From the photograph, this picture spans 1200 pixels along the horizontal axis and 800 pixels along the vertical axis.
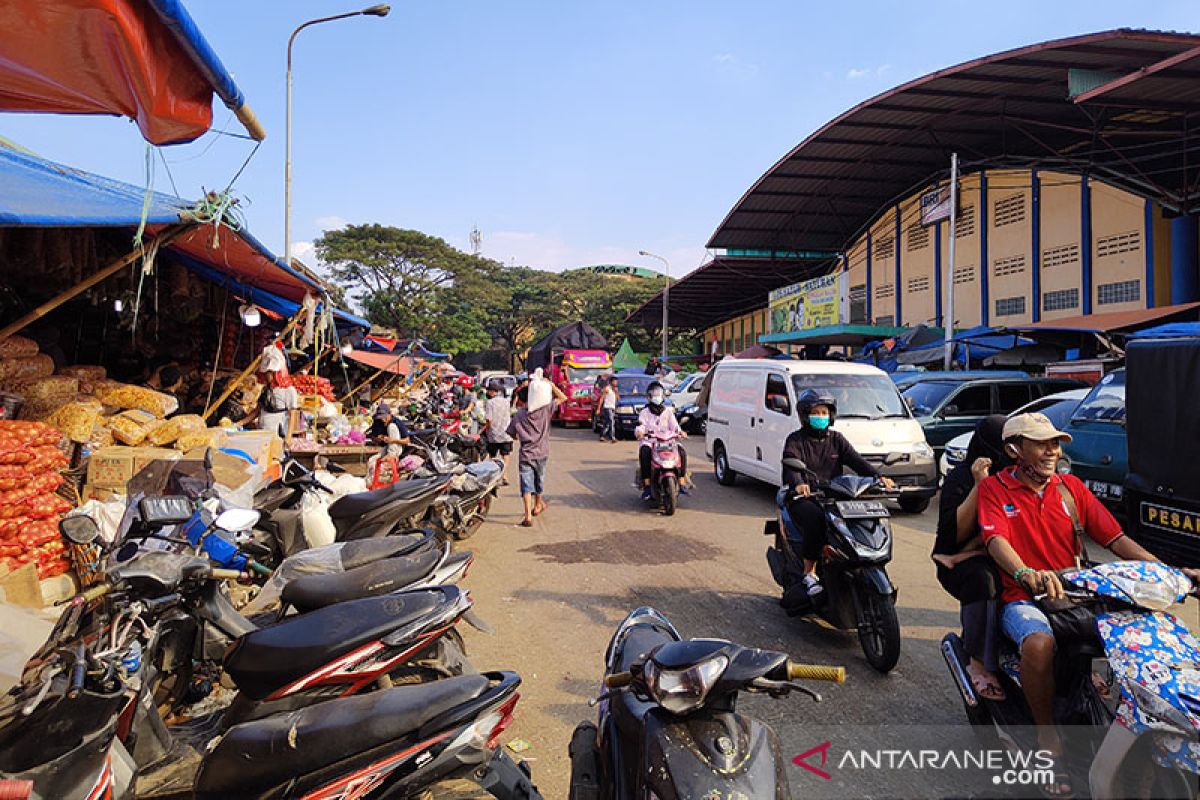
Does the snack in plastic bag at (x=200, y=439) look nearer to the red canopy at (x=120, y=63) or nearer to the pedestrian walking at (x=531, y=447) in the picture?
the pedestrian walking at (x=531, y=447)

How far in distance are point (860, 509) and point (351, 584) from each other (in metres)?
2.94

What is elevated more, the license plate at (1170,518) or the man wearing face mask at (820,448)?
the man wearing face mask at (820,448)

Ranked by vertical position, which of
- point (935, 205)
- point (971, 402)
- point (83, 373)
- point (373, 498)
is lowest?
point (373, 498)

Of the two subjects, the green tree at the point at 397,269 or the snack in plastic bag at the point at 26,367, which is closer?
the snack in plastic bag at the point at 26,367

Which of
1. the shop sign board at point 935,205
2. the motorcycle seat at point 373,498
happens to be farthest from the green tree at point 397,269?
the motorcycle seat at point 373,498

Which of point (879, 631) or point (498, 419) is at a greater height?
point (498, 419)

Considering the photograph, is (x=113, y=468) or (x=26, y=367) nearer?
(x=113, y=468)

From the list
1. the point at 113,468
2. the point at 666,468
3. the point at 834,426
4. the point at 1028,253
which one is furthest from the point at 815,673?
the point at 1028,253

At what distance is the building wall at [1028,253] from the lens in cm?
1727

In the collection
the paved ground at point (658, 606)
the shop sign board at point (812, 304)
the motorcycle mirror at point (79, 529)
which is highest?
the shop sign board at point (812, 304)

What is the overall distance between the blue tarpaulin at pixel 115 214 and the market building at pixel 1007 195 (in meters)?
15.1

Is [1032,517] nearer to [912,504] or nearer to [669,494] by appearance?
[669,494]

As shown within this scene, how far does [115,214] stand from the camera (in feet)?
15.5

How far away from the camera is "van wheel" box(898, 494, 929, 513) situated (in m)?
8.41
